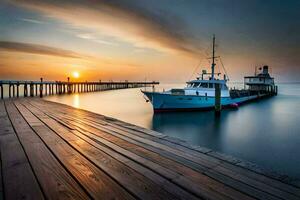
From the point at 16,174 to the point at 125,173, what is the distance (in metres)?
1.19

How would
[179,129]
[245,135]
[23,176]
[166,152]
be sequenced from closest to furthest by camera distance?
[23,176], [166,152], [245,135], [179,129]

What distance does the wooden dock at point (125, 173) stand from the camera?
1767mm

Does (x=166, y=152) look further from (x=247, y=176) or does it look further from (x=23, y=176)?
(x=23, y=176)

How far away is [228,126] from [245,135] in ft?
9.12

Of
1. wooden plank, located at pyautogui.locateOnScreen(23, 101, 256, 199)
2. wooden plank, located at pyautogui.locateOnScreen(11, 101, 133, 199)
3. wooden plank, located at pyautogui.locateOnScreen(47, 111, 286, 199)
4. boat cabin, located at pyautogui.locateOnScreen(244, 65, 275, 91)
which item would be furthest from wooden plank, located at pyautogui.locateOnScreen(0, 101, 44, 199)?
boat cabin, located at pyautogui.locateOnScreen(244, 65, 275, 91)

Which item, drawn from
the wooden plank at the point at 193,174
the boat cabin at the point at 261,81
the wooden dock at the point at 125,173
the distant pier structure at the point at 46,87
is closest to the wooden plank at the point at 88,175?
the wooden dock at the point at 125,173

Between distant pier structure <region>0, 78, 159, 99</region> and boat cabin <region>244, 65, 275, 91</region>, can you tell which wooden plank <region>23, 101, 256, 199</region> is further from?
boat cabin <region>244, 65, 275, 91</region>

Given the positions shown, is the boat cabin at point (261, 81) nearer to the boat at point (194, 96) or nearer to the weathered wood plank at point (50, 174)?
the boat at point (194, 96)

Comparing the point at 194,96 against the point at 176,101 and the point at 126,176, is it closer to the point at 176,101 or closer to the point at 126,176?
the point at 176,101

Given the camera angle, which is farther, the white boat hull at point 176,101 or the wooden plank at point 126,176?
the white boat hull at point 176,101

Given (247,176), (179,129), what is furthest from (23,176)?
(179,129)

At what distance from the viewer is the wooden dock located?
1.77 meters

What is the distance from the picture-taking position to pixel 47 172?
211 centimetres

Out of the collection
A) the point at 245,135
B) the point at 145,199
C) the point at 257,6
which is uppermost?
the point at 257,6
